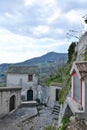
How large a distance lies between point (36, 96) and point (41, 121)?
64.6 ft

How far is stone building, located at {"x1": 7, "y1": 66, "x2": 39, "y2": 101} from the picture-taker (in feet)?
161

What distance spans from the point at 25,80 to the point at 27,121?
20.2 m

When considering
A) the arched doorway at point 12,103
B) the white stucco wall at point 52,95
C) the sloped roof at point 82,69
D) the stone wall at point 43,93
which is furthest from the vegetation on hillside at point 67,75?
the sloped roof at point 82,69

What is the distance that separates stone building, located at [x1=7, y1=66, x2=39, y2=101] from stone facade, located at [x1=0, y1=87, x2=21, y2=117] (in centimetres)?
1060

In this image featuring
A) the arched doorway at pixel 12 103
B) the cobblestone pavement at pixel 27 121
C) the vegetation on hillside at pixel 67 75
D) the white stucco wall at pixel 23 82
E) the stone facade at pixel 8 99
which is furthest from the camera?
the white stucco wall at pixel 23 82

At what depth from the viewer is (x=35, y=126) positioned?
2745 cm

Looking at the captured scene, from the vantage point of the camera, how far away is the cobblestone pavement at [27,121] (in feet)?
90.1

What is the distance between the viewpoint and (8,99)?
36.3 meters

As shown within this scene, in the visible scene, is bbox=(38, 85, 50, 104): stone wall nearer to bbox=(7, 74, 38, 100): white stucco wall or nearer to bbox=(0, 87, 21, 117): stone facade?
bbox=(7, 74, 38, 100): white stucco wall

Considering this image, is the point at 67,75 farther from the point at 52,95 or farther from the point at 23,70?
the point at 23,70

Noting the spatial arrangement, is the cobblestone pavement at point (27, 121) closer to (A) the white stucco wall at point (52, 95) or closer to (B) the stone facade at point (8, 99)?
(B) the stone facade at point (8, 99)

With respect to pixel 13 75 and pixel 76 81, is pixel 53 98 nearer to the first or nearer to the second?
pixel 13 75

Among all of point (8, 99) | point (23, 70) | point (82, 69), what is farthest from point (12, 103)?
point (82, 69)

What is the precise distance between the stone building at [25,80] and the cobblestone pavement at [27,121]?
560 inches
